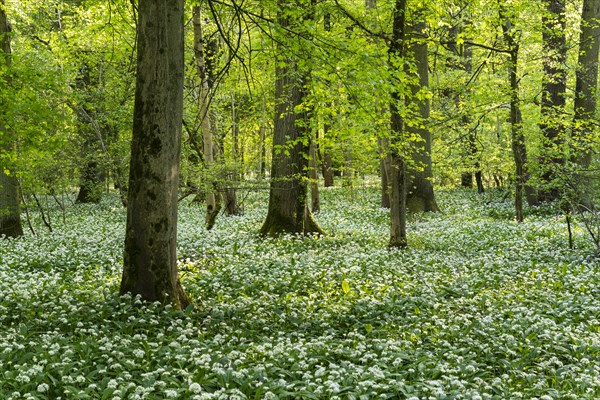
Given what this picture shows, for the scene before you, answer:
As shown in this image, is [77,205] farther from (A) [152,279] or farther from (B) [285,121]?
(A) [152,279]

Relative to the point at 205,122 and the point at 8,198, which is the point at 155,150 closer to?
the point at 205,122

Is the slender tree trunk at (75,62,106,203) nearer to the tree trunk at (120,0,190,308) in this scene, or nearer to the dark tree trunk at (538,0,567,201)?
the tree trunk at (120,0,190,308)

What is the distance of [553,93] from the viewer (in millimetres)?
19266

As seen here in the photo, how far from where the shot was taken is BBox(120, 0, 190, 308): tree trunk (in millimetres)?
7285

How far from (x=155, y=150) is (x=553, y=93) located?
1651 cm

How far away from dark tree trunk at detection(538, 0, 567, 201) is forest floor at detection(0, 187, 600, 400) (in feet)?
6.78

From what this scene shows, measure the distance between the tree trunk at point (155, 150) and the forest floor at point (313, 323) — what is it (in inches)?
20.4

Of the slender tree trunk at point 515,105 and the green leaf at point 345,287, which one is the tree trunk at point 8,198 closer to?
the green leaf at point 345,287

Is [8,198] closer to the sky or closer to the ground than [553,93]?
closer to the ground

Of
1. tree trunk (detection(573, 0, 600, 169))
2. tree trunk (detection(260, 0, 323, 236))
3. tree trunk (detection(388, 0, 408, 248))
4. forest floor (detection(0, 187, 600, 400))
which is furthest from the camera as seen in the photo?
tree trunk (detection(573, 0, 600, 169))

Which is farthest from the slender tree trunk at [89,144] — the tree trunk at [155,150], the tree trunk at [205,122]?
the tree trunk at [155,150]

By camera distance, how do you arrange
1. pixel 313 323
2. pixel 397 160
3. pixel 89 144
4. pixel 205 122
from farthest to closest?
A: 1. pixel 89 144
2. pixel 205 122
3. pixel 397 160
4. pixel 313 323

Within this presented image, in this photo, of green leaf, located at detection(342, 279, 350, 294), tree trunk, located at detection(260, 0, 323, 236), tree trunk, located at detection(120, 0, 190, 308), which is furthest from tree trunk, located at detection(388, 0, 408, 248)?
tree trunk, located at detection(120, 0, 190, 308)

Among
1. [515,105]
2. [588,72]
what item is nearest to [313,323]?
[515,105]
